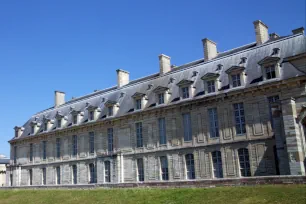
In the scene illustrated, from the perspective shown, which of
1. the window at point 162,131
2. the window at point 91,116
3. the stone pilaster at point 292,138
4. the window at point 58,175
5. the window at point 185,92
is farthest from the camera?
the window at point 58,175

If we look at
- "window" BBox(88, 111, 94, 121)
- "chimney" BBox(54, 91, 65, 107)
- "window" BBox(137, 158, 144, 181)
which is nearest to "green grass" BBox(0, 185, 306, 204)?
"window" BBox(137, 158, 144, 181)

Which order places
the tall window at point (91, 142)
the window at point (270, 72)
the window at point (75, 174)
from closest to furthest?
1. the window at point (270, 72)
2. the tall window at point (91, 142)
3. the window at point (75, 174)

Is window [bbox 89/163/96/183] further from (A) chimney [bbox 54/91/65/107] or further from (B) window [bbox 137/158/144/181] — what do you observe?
(A) chimney [bbox 54/91/65/107]

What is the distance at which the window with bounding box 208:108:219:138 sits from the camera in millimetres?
27891

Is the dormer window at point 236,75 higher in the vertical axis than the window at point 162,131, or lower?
higher

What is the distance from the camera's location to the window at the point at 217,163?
2732 centimetres

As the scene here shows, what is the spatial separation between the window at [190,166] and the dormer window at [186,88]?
5086mm

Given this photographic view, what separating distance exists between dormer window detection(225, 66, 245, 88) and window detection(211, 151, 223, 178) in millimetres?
5458

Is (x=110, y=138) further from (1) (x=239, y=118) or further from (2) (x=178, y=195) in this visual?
(2) (x=178, y=195)

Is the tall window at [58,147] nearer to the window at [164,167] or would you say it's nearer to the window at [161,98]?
the window at [164,167]

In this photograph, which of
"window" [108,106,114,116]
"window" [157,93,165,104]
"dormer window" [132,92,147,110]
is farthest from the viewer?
"window" [108,106,114,116]

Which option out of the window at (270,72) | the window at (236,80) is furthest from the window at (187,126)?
the window at (270,72)

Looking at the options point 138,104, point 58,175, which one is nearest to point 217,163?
point 138,104

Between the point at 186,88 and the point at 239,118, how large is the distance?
5751 mm
